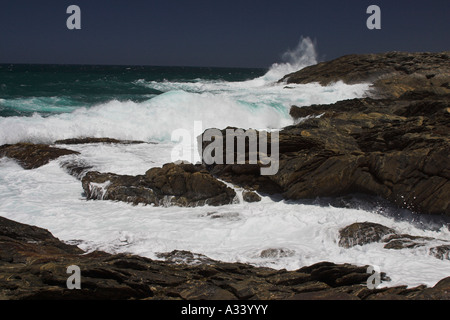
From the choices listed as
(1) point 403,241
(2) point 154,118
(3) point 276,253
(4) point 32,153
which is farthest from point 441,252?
(2) point 154,118

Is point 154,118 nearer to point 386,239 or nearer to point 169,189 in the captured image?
point 169,189

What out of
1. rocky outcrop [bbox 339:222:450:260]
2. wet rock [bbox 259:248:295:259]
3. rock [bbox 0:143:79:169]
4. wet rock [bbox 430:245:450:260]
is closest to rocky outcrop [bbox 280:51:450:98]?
rocky outcrop [bbox 339:222:450:260]

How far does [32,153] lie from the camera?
40.5 ft

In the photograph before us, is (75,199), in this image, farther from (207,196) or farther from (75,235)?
(207,196)

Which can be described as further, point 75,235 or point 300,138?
point 300,138

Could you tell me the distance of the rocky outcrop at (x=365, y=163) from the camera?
7973mm

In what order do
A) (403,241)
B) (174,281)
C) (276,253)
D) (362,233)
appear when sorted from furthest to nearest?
(362,233), (403,241), (276,253), (174,281)

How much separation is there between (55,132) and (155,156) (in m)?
5.92

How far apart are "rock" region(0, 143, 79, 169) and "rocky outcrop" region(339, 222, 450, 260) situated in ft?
30.5

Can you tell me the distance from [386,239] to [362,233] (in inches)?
16.3

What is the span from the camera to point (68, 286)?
3.76 meters

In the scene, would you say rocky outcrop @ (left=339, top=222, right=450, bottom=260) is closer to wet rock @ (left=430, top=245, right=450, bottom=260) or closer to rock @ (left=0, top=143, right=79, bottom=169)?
wet rock @ (left=430, top=245, right=450, bottom=260)
